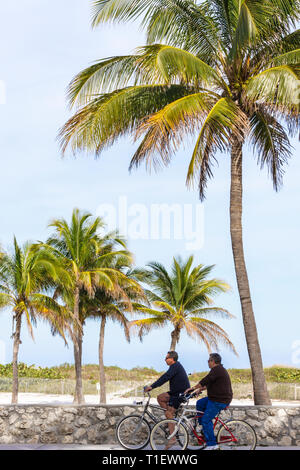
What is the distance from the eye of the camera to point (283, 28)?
15.8 m

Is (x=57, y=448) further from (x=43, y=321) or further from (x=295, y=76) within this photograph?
(x=43, y=321)

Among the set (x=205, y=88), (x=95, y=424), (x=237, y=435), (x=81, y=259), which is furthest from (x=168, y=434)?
(x=81, y=259)

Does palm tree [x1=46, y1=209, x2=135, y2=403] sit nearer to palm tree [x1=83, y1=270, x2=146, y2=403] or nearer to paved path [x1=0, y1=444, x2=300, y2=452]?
palm tree [x1=83, y1=270, x2=146, y2=403]

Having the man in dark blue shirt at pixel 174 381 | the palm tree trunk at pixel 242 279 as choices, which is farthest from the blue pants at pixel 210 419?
the palm tree trunk at pixel 242 279

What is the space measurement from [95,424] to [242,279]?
482 cm

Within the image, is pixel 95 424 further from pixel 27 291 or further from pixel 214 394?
pixel 27 291

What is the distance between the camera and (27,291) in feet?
91.2

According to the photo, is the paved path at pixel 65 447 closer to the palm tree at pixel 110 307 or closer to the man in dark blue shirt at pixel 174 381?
the man in dark blue shirt at pixel 174 381

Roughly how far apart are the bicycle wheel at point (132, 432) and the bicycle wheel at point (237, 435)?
1.38m

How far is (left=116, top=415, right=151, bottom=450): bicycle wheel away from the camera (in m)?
11.0

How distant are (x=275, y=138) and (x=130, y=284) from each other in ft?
66.9

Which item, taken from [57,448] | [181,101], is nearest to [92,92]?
[181,101]

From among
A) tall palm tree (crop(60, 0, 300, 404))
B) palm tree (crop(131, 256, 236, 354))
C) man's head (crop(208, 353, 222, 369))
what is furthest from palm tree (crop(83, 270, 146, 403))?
man's head (crop(208, 353, 222, 369))

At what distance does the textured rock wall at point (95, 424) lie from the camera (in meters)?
12.1
